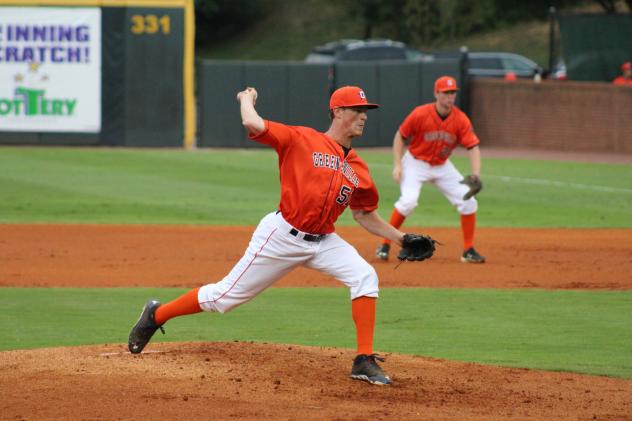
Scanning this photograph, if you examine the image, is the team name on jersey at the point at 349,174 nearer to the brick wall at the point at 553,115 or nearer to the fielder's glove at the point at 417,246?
the fielder's glove at the point at 417,246

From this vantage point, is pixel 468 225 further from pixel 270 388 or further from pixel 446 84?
pixel 270 388

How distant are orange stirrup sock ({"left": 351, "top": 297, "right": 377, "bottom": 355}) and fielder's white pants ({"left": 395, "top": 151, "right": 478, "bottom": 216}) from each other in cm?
565

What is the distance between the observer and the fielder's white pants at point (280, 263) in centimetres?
702

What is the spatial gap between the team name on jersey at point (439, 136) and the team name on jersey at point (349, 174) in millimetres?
5536

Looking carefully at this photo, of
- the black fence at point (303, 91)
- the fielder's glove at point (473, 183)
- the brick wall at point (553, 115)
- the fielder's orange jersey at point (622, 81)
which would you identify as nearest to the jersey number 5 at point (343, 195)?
the fielder's glove at point (473, 183)

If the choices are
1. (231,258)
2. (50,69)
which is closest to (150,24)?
(50,69)

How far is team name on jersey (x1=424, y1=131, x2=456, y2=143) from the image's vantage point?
12547 mm

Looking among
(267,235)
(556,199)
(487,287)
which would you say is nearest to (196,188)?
(556,199)

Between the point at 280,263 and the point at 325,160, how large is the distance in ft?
2.40

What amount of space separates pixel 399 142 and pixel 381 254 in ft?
4.31

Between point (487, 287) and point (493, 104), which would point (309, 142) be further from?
point (493, 104)

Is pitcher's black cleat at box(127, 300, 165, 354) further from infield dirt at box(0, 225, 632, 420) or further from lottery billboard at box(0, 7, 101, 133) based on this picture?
lottery billboard at box(0, 7, 101, 133)

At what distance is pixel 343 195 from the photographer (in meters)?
7.06

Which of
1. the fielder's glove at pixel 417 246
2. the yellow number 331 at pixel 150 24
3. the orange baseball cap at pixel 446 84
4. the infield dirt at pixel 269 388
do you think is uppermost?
the yellow number 331 at pixel 150 24
